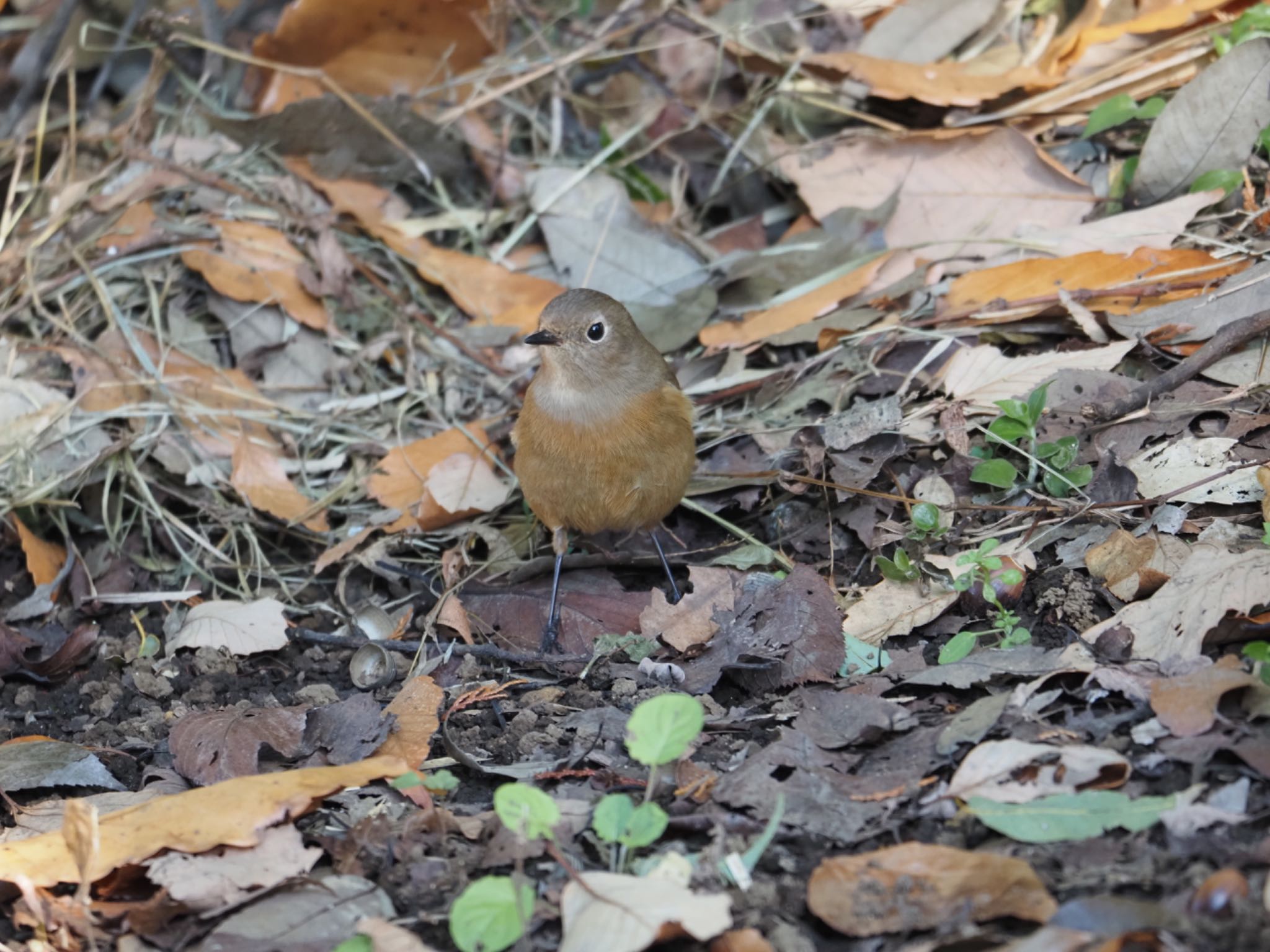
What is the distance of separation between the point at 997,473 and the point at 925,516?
1.11ft

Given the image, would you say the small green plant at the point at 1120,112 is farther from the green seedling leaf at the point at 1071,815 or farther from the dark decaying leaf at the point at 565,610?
the green seedling leaf at the point at 1071,815

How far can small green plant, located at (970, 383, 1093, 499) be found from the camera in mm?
4012

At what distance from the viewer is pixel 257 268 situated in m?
5.69

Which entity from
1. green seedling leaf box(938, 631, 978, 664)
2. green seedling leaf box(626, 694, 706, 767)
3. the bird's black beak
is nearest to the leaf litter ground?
green seedling leaf box(938, 631, 978, 664)

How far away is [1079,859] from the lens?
2590 mm

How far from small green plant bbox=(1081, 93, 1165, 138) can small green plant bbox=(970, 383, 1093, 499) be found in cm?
180

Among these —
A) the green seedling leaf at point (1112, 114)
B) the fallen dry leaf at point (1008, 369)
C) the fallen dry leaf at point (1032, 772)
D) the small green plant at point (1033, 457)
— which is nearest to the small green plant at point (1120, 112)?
the green seedling leaf at point (1112, 114)

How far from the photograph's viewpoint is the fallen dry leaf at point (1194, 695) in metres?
2.86

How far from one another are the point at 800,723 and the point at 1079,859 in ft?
2.82

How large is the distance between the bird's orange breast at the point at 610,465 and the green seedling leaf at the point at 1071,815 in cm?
199

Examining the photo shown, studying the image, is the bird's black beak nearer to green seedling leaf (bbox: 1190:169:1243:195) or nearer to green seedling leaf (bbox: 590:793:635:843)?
green seedling leaf (bbox: 590:793:635:843)

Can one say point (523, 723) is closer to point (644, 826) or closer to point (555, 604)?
point (555, 604)

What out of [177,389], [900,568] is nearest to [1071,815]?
[900,568]

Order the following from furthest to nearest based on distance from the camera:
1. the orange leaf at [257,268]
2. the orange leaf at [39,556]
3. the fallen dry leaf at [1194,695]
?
1. the orange leaf at [257,268]
2. the orange leaf at [39,556]
3. the fallen dry leaf at [1194,695]
